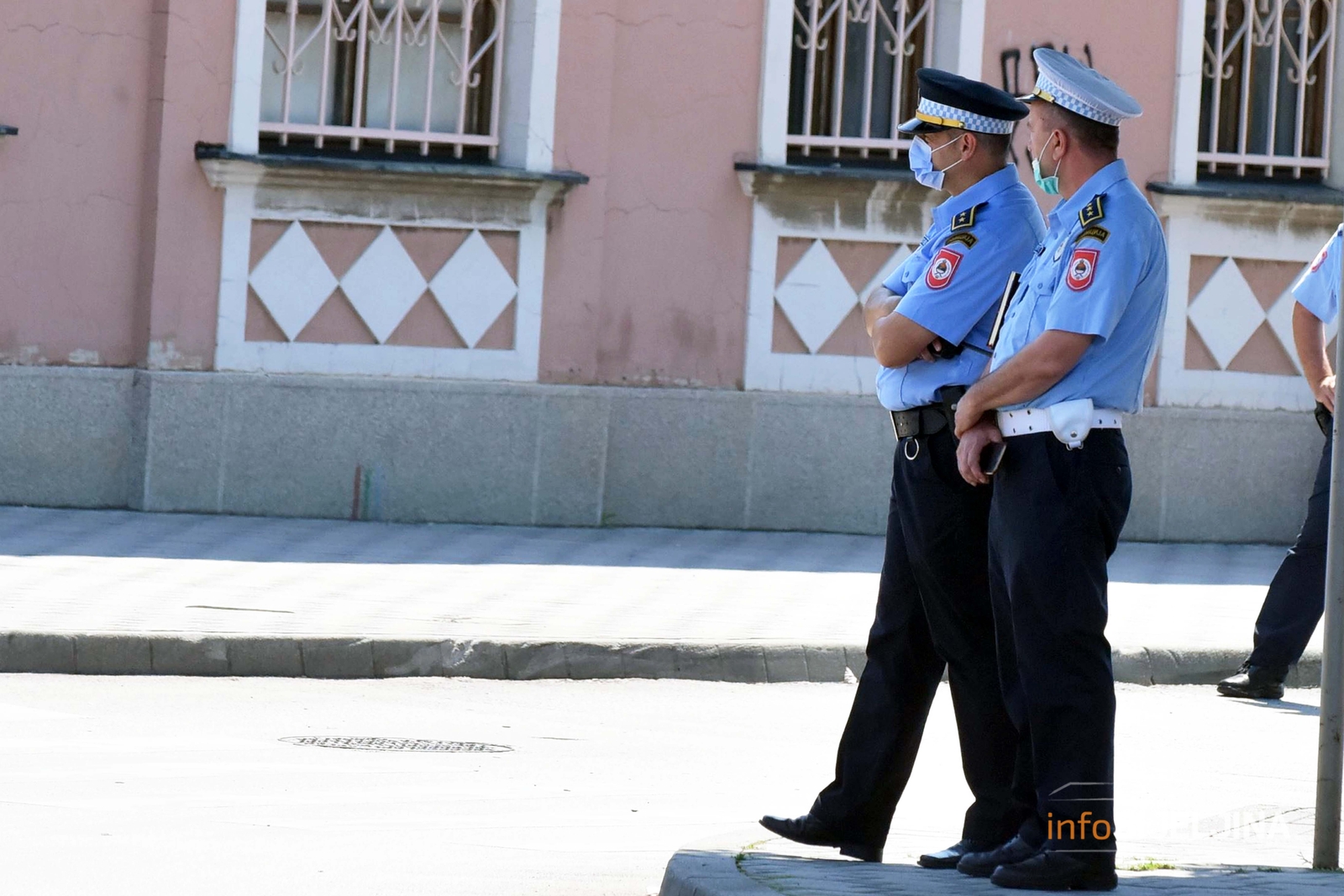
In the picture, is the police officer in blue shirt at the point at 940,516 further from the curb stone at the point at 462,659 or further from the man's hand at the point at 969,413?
the curb stone at the point at 462,659

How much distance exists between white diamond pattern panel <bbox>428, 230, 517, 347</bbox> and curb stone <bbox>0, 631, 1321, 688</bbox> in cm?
438

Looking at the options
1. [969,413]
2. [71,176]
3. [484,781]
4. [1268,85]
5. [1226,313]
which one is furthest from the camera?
[1268,85]

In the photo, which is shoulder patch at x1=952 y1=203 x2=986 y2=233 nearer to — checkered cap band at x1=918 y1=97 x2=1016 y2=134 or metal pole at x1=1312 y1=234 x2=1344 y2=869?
checkered cap band at x1=918 y1=97 x2=1016 y2=134

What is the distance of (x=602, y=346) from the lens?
13297 millimetres

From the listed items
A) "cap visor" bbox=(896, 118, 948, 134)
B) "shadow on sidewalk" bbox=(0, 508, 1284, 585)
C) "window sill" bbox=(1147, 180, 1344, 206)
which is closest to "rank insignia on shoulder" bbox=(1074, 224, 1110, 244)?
"cap visor" bbox=(896, 118, 948, 134)

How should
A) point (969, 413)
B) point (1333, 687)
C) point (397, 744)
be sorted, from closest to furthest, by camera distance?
point (969, 413) < point (1333, 687) < point (397, 744)

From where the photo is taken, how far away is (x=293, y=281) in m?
12.8

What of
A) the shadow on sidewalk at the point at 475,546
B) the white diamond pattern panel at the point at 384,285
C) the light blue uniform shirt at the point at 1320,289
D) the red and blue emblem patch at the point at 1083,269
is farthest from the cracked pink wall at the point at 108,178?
the red and blue emblem patch at the point at 1083,269

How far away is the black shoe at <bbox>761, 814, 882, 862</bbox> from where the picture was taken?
532 centimetres

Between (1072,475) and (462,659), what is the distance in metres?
4.44

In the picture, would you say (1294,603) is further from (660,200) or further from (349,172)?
(349,172)

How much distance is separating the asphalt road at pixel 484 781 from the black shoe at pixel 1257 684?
0.10 m

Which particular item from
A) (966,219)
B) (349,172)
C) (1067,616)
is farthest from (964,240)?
(349,172)

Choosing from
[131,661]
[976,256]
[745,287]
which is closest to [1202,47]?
[745,287]
